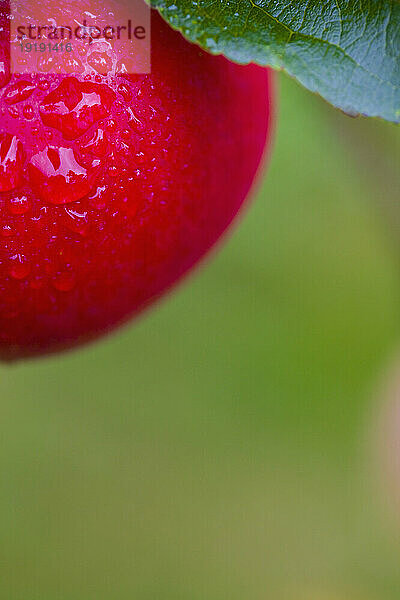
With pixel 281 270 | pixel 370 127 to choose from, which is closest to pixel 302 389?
pixel 281 270

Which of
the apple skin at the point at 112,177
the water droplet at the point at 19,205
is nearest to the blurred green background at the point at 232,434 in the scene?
the apple skin at the point at 112,177

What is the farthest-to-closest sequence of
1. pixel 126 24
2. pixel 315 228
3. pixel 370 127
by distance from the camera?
pixel 315 228 < pixel 370 127 < pixel 126 24

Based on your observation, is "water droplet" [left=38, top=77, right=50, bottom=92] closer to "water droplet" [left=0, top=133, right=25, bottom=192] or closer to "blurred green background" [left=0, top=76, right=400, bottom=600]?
"water droplet" [left=0, top=133, right=25, bottom=192]

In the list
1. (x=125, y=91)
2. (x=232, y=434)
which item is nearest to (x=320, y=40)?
(x=125, y=91)

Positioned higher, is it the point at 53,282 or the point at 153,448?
the point at 53,282

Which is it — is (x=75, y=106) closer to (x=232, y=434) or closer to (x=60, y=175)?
(x=60, y=175)

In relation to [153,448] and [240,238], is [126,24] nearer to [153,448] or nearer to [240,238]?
[240,238]

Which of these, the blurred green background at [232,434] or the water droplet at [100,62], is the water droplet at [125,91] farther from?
the blurred green background at [232,434]
